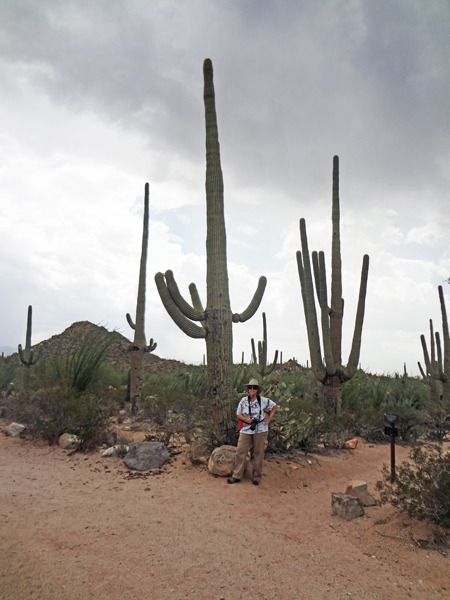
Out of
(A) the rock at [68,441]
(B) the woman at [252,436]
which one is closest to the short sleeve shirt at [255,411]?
(B) the woman at [252,436]

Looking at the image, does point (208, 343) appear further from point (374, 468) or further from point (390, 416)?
point (374, 468)

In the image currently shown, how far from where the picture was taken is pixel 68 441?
772 centimetres

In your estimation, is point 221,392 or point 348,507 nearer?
point 348,507

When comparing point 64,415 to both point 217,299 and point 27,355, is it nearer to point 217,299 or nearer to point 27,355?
point 217,299

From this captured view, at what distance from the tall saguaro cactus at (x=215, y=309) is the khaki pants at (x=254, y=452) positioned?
2.71 feet

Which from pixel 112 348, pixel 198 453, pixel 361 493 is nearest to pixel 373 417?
pixel 198 453

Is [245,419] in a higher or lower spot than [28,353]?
lower

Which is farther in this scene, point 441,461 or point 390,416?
point 390,416

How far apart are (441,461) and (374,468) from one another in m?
3.23

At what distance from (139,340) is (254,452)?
697 cm

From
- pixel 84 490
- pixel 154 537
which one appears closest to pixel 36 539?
pixel 154 537

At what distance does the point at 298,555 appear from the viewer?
3.84 meters

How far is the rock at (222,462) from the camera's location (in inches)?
246

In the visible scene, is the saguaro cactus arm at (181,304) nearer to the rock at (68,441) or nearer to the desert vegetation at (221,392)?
the desert vegetation at (221,392)
